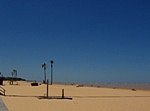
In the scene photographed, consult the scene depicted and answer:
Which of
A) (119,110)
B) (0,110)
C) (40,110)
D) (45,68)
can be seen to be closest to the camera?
(0,110)

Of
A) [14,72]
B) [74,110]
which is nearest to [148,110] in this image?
[74,110]

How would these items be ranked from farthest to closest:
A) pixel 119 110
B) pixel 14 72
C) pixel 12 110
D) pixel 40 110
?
pixel 14 72 → pixel 119 110 → pixel 40 110 → pixel 12 110

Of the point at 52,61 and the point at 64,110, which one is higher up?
the point at 52,61

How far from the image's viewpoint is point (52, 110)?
63.0 feet

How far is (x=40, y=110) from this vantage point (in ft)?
61.6

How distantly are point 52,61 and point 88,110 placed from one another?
61963 mm

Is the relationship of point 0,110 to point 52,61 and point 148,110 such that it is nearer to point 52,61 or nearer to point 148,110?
point 148,110

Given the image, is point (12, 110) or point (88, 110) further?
point (88, 110)

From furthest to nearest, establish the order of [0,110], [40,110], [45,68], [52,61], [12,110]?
[45,68], [52,61], [40,110], [12,110], [0,110]

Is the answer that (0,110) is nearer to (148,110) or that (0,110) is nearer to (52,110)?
(52,110)

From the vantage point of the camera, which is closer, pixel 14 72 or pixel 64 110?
pixel 64 110

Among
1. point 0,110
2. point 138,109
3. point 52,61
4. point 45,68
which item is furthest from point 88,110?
point 45,68

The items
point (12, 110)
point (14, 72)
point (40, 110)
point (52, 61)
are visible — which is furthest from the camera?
point (14, 72)

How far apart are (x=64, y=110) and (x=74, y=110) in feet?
2.06
